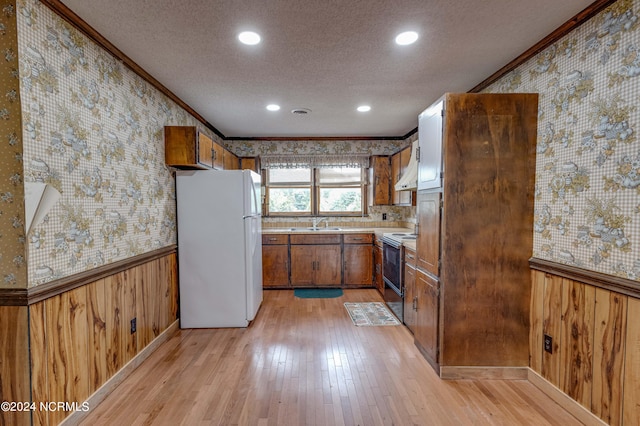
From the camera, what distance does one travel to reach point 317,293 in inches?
174

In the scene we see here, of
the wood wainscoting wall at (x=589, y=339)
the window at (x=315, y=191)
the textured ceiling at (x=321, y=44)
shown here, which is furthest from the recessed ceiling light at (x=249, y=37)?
the window at (x=315, y=191)

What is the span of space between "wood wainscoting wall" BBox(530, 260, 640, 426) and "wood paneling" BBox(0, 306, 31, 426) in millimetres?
3044

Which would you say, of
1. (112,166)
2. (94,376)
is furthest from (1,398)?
(112,166)

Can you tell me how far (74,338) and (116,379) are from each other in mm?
601

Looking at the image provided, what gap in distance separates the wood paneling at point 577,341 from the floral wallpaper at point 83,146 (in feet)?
9.98

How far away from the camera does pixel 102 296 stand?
2.08 metres

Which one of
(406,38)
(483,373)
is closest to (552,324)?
(483,373)

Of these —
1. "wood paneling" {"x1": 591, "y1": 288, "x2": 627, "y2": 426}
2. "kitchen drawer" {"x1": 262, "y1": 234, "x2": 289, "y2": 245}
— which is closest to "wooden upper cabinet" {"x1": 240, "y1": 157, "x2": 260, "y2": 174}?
"kitchen drawer" {"x1": 262, "y1": 234, "x2": 289, "y2": 245}

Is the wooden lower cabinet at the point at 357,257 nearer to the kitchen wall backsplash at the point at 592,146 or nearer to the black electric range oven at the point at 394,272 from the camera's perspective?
the black electric range oven at the point at 394,272

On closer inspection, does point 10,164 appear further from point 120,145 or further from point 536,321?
point 536,321

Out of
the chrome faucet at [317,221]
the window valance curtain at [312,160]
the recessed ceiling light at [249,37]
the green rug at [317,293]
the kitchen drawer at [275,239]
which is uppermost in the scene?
the recessed ceiling light at [249,37]

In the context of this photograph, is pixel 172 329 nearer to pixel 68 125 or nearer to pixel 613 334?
pixel 68 125

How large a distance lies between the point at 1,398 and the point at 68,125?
1.50 meters

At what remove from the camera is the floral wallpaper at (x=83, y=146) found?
62.1 inches
